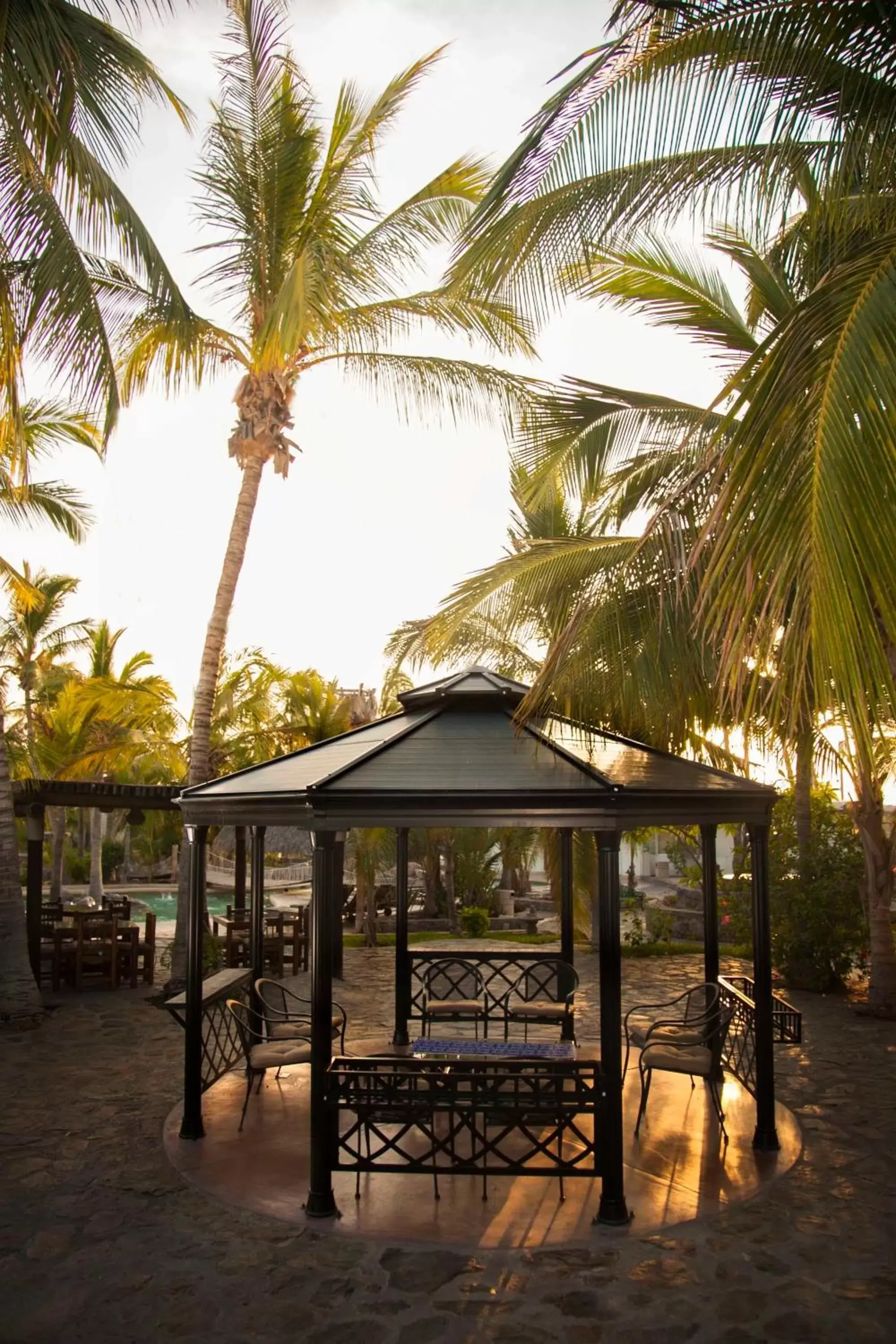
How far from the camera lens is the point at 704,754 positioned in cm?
1524

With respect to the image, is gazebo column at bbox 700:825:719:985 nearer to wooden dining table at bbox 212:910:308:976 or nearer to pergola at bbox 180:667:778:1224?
pergola at bbox 180:667:778:1224

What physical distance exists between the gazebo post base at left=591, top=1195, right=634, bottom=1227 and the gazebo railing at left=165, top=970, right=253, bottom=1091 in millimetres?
3029

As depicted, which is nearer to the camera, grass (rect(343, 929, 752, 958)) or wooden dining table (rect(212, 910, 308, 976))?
wooden dining table (rect(212, 910, 308, 976))

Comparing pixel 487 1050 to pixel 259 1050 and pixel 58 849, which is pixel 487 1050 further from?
pixel 58 849

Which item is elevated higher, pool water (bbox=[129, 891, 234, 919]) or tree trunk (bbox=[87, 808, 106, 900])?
tree trunk (bbox=[87, 808, 106, 900])

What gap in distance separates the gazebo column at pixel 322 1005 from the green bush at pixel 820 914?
8.58 metres

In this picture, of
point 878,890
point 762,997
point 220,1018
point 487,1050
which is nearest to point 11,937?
point 220,1018

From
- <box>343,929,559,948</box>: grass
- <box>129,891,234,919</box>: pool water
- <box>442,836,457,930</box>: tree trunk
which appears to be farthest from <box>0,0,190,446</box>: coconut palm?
<box>129,891,234,919</box>: pool water

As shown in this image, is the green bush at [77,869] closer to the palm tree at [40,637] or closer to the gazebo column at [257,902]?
the palm tree at [40,637]

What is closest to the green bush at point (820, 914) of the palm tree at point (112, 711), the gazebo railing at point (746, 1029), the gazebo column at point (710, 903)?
the gazebo railing at point (746, 1029)

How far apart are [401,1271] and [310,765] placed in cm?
348

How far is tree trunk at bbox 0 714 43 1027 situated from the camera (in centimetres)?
1092

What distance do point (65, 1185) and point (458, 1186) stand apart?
241 centimetres

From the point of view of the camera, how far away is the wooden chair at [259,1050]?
7.08 meters
